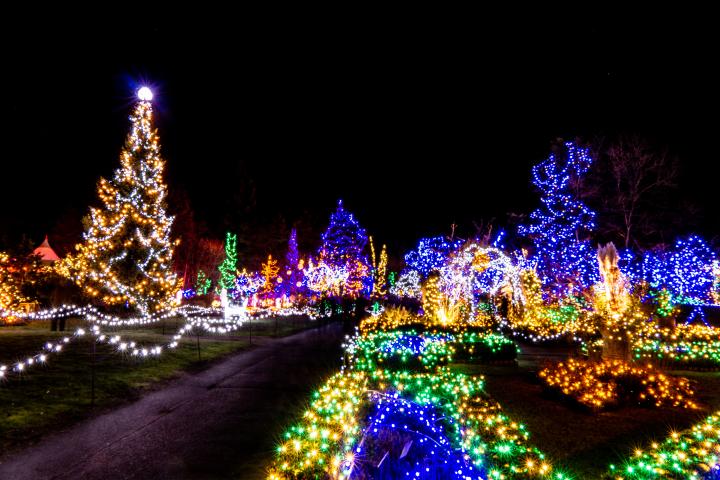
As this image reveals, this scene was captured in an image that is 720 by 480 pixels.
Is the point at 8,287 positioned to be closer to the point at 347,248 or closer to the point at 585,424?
the point at 585,424

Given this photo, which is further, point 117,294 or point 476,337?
point 117,294

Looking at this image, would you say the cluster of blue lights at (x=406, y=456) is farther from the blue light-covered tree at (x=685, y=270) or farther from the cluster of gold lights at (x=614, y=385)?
the blue light-covered tree at (x=685, y=270)

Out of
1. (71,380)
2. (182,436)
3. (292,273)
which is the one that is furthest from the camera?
(292,273)

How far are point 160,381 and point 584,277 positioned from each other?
22191 mm

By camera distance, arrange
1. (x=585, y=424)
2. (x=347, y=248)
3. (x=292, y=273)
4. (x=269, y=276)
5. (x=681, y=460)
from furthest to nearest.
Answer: (x=292, y=273) → (x=269, y=276) → (x=347, y=248) → (x=585, y=424) → (x=681, y=460)

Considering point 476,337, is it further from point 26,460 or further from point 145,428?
point 26,460

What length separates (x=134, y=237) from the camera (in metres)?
22.1

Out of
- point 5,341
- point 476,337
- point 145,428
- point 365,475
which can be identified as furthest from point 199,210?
point 365,475

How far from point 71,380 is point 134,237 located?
14.5m

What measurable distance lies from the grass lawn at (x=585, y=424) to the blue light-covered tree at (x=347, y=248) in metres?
30.0

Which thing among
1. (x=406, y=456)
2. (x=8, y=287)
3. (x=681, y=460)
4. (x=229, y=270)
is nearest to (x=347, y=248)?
(x=229, y=270)

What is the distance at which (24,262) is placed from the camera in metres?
21.3

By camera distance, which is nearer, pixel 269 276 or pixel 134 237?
pixel 134 237

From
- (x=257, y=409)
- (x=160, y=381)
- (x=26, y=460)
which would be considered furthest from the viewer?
(x=160, y=381)
